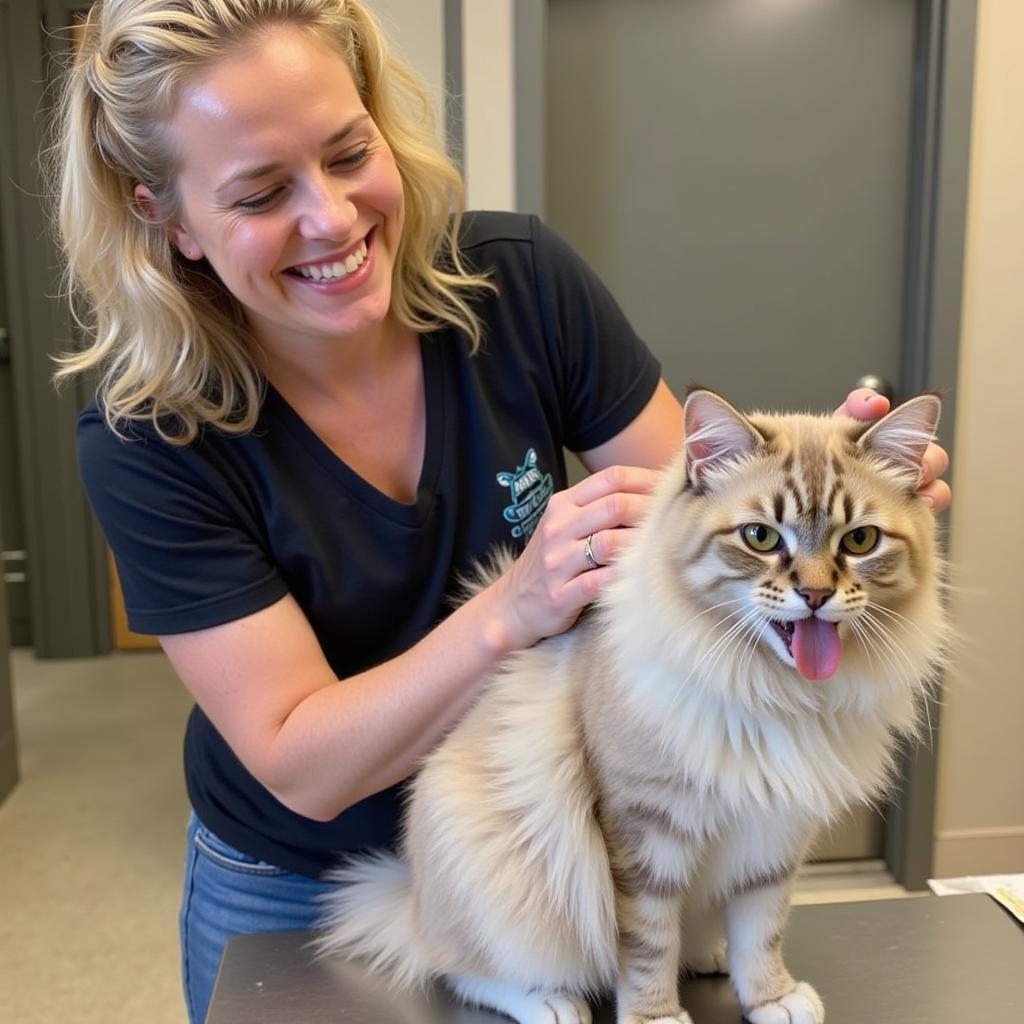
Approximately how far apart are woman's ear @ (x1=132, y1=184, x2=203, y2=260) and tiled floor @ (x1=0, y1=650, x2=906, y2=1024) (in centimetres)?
209

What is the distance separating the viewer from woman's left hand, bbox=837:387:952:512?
1.08 m

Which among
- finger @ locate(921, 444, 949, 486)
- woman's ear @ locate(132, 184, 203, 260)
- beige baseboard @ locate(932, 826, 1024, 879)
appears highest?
woman's ear @ locate(132, 184, 203, 260)

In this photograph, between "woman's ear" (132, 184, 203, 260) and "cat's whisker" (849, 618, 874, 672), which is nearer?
"cat's whisker" (849, 618, 874, 672)

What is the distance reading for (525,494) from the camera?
54.0 inches

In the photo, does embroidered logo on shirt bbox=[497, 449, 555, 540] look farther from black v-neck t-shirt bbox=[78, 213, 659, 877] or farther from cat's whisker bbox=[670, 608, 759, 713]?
cat's whisker bbox=[670, 608, 759, 713]

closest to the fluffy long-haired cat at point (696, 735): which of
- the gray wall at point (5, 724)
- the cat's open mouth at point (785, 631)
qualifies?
the cat's open mouth at point (785, 631)

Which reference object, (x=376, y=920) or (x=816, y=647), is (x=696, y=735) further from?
(x=376, y=920)

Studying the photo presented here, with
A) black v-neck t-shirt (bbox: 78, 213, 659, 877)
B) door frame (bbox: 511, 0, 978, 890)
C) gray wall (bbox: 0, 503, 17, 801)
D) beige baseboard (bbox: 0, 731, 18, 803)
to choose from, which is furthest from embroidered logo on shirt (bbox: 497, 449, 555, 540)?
beige baseboard (bbox: 0, 731, 18, 803)

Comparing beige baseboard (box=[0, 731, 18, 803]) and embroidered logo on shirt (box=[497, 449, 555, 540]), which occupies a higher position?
embroidered logo on shirt (box=[497, 449, 555, 540])

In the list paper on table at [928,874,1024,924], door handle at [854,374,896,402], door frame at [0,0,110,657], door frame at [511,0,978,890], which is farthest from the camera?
door frame at [0,0,110,657]

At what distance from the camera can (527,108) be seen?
2682 mm

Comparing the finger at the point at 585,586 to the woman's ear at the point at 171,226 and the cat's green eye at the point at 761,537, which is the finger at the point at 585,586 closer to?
the cat's green eye at the point at 761,537

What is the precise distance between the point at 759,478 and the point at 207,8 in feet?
2.42

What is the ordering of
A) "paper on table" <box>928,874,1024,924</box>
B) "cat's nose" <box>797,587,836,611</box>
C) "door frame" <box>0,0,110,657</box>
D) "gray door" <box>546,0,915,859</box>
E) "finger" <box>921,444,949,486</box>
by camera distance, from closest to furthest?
"cat's nose" <box>797,587,836,611</box>
"finger" <box>921,444,949,486</box>
"paper on table" <box>928,874,1024,924</box>
"gray door" <box>546,0,915,859</box>
"door frame" <box>0,0,110,657</box>
